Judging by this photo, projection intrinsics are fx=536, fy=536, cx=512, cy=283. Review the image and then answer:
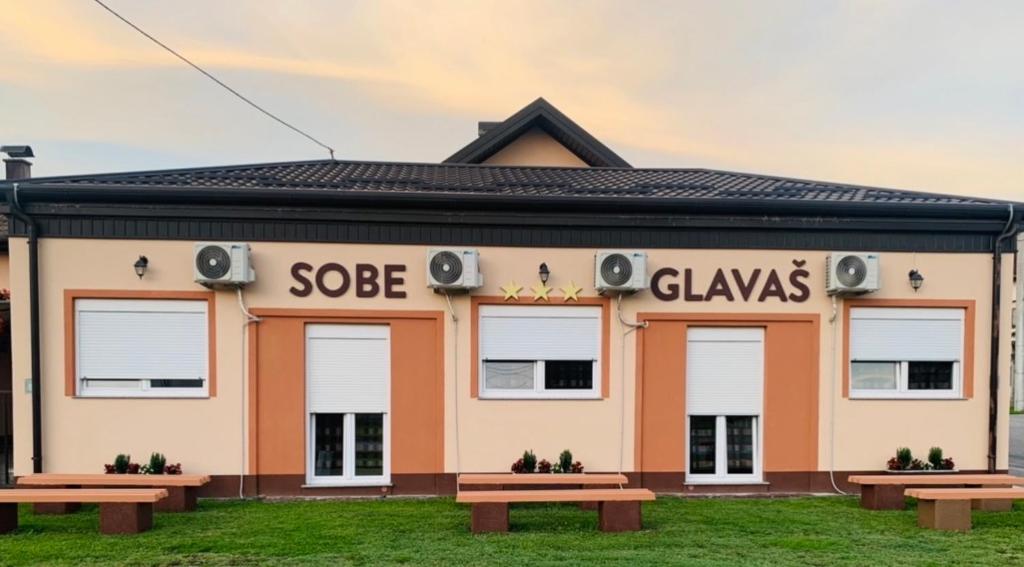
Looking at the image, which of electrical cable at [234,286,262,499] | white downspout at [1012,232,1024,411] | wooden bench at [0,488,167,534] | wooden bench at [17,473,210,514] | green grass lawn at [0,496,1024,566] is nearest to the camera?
green grass lawn at [0,496,1024,566]

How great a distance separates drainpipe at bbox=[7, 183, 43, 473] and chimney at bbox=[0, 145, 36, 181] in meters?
6.13

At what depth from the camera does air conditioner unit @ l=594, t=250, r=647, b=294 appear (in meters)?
6.48

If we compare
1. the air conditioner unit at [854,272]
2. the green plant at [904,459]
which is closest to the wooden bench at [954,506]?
the green plant at [904,459]

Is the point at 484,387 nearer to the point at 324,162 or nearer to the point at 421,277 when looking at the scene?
the point at 421,277

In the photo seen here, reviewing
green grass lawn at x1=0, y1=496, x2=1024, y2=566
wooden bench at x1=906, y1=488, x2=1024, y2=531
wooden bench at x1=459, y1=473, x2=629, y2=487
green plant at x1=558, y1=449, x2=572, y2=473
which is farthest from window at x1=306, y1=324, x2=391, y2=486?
wooden bench at x1=906, y1=488, x2=1024, y2=531

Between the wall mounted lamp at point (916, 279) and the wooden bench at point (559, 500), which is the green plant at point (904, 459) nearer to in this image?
the wall mounted lamp at point (916, 279)

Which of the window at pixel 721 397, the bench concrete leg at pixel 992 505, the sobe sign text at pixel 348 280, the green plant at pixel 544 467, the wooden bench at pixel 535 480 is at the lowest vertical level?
the bench concrete leg at pixel 992 505

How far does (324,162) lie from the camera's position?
8.52 meters

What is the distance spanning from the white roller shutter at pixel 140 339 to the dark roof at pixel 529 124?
17.4 feet

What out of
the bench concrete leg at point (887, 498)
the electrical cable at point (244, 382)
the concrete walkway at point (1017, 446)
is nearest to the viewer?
the bench concrete leg at point (887, 498)

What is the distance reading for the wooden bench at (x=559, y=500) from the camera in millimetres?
5117

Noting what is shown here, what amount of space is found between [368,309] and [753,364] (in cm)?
492

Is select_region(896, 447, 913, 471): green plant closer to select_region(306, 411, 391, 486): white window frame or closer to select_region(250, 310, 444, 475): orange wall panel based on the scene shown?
select_region(250, 310, 444, 475): orange wall panel

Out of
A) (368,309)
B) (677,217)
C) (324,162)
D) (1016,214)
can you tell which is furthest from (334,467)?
(1016,214)
